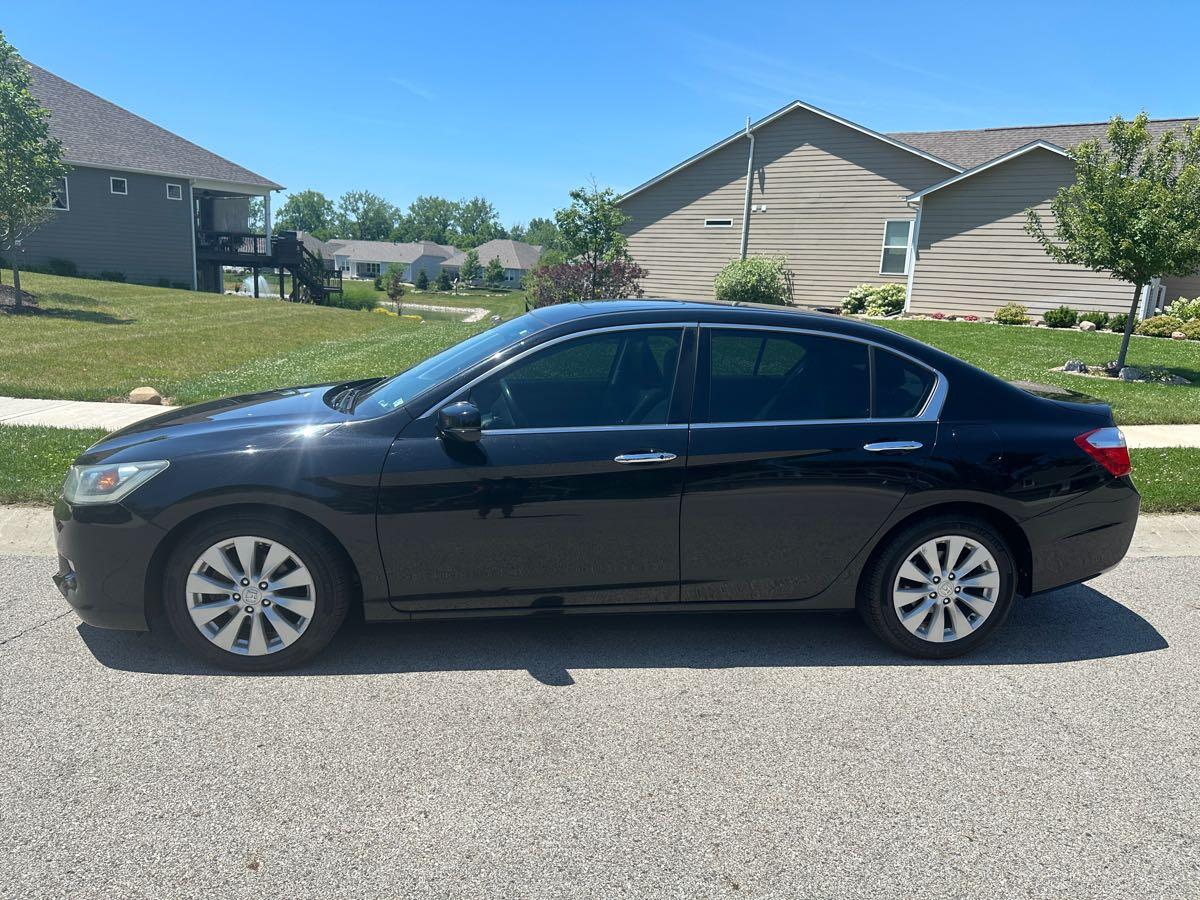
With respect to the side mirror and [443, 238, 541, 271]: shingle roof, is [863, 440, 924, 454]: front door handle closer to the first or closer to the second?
the side mirror

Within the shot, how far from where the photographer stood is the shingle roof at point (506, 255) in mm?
105125

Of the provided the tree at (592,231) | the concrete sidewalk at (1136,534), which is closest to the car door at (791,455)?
the concrete sidewalk at (1136,534)

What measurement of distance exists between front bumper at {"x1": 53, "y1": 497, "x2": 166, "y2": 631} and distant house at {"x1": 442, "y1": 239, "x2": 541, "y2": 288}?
99.8 m

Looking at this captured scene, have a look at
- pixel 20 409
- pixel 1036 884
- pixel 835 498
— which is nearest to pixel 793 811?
pixel 1036 884

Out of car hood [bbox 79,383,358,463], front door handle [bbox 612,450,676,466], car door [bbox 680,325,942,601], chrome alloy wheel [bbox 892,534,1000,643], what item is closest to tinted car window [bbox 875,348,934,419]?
car door [bbox 680,325,942,601]

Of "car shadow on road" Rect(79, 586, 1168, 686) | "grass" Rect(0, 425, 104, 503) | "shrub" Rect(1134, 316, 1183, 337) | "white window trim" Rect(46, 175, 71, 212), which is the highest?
"white window trim" Rect(46, 175, 71, 212)

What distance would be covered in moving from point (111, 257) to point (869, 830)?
3655 centimetres

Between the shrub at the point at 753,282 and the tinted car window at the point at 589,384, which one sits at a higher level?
the shrub at the point at 753,282

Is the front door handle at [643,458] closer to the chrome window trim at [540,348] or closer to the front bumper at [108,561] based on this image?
the chrome window trim at [540,348]

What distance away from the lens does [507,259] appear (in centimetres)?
10525

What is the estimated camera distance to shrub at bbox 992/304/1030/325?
21594 mm

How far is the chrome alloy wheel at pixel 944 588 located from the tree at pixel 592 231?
54.4ft

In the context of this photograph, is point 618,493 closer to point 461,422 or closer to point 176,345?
point 461,422

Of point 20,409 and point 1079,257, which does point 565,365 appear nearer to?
point 20,409
